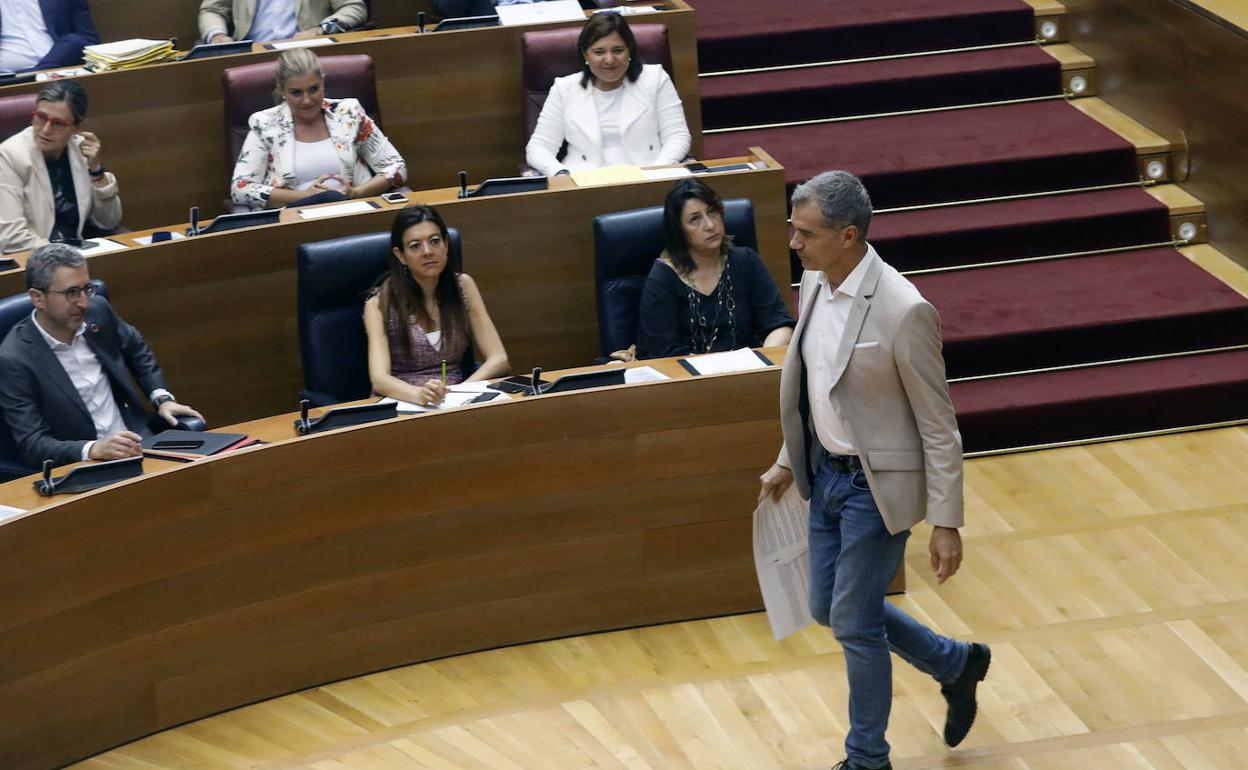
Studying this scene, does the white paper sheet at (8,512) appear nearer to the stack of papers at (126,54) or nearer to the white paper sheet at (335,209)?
the white paper sheet at (335,209)

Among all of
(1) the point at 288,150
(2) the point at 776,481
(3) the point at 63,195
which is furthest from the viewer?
(1) the point at 288,150

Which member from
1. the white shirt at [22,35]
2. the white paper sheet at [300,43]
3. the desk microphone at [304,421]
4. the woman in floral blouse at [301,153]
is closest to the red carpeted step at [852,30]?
the white paper sheet at [300,43]

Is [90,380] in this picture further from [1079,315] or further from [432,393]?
[1079,315]

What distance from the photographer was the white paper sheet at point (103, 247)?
148 inches

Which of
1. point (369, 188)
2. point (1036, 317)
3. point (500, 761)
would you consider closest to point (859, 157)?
point (1036, 317)

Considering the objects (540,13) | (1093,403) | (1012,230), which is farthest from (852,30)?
(1093,403)

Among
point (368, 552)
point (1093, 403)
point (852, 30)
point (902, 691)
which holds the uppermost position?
point (852, 30)

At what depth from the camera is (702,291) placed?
3.81 m

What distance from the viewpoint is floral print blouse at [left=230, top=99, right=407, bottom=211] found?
436 centimetres

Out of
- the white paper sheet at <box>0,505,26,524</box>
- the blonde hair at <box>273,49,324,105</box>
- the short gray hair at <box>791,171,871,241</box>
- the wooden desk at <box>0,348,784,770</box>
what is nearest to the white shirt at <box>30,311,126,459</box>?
the wooden desk at <box>0,348,784,770</box>

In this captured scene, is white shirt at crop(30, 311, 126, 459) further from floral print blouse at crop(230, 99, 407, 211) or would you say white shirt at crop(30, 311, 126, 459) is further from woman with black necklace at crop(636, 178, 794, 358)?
woman with black necklace at crop(636, 178, 794, 358)

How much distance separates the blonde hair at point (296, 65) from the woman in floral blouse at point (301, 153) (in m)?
0.02

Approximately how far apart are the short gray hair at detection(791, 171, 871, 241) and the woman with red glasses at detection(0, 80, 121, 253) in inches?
81.2

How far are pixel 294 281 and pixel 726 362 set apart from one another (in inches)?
44.7
